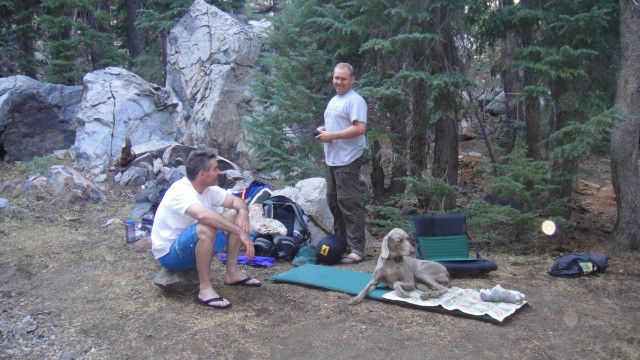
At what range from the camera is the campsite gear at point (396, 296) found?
4.19 m

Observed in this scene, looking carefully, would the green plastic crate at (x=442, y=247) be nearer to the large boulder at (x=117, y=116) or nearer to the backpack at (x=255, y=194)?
the backpack at (x=255, y=194)

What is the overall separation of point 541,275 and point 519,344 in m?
1.78

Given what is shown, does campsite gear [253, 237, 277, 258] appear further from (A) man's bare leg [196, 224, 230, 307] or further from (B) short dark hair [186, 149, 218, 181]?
(B) short dark hair [186, 149, 218, 181]

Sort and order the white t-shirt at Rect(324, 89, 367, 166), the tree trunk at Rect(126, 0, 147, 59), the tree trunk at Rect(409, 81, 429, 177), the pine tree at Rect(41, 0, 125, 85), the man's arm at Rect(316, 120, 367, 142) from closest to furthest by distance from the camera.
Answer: the man's arm at Rect(316, 120, 367, 142), the white t-shirt at Rect(324, 89, 367, 166), the tree trunk at Rect(409, 81, 429, 177), the pine tree at Rect(41, 0, 125, 85), the tree trunk at Rect(126, 0, 147, 59)

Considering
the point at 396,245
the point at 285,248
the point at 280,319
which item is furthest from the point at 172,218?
the point at 396,245

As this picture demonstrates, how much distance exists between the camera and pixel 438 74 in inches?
270

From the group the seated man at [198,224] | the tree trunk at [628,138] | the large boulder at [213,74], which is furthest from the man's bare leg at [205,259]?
the large boulder at [213,74]

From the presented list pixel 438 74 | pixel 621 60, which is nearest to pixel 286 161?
pixel 438 74

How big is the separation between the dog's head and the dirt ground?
441 millimetres

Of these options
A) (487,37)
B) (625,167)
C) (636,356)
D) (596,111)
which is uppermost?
(487,37)

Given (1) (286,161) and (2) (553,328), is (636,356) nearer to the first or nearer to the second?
(2) (553,328)

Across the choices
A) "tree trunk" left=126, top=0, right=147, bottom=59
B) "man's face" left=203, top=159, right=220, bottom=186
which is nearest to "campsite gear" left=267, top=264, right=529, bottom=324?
"man's face" left=203, top=159, right=220, bottom=186

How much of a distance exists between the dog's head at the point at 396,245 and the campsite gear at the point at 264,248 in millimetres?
1722

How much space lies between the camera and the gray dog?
4516mm
